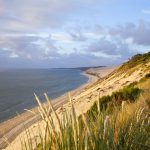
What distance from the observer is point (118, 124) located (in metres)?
5.46

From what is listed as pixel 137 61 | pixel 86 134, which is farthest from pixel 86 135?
pixel 137 61

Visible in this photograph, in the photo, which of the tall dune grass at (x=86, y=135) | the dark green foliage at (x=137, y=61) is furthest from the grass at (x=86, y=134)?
the dark green foliage at (x=137, y=61)

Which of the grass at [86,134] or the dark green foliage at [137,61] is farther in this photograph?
the dark green foliage at [137,61]

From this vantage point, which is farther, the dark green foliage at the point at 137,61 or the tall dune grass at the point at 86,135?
the dark green foliage at the point at 137,61

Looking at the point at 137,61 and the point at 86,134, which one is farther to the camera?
the point at 137,61

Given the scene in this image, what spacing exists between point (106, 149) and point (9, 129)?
3173 cm

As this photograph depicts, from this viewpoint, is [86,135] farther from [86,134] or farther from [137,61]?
[137,61]

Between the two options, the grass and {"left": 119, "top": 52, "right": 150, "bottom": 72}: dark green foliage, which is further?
{"left": 119, "top": 52, "right": 150, "bottom": 72}: dark green foliage

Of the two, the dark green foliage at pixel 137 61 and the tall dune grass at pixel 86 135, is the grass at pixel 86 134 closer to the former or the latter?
the tall dune grass at pixel 86 135

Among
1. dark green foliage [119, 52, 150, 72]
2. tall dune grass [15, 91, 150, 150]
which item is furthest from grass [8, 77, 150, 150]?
dark green foliage [119, 52, 150, 72]

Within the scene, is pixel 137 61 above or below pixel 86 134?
below

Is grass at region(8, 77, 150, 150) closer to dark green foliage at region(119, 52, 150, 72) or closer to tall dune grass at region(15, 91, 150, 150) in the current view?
tall dune grass at region(15, 91, 150, 150)

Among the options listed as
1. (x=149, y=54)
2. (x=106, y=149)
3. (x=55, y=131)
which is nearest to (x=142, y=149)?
(x=106, y=149)

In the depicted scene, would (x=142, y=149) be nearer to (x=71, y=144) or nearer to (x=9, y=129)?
(x=71, y=144)
